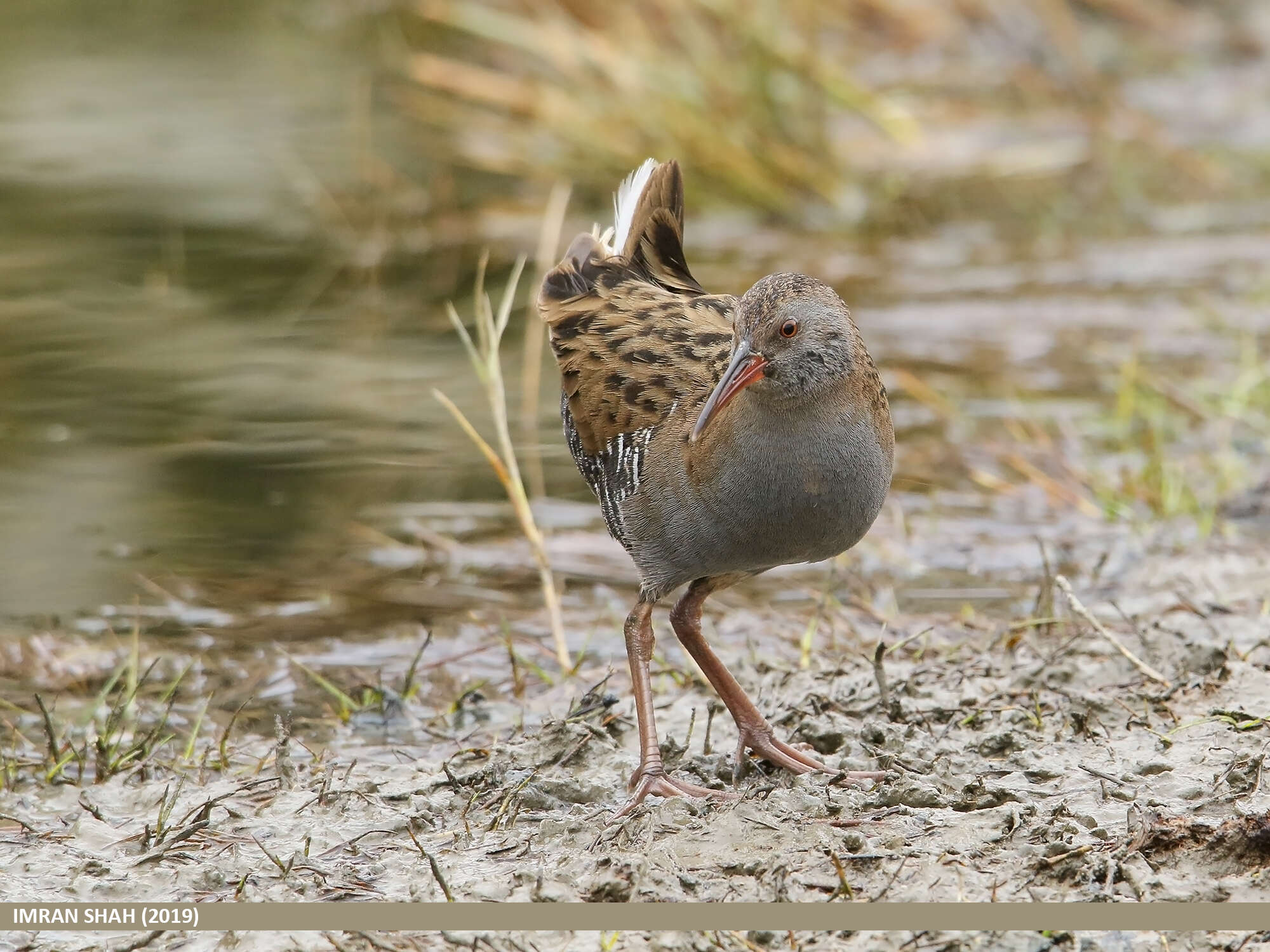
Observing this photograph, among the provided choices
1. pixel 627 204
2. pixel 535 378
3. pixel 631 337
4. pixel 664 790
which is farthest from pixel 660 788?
pixel 535 378

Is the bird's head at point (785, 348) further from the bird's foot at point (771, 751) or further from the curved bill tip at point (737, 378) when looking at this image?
the bird's foot at point (771, 751)

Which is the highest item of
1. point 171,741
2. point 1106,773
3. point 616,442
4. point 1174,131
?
point 1174,131

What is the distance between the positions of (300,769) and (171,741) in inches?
Answer: 19.9

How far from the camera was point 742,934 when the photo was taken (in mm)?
3215

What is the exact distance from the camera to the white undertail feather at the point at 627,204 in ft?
16.4

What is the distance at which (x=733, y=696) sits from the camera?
436 cm

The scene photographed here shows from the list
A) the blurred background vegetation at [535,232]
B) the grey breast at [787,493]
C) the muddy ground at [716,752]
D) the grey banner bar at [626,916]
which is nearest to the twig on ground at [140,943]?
the grey banner bar at [626,916]

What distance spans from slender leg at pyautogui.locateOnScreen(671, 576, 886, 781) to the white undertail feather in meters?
1.08

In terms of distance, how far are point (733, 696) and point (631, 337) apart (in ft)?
3.22

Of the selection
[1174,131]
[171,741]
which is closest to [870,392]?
[171,741]

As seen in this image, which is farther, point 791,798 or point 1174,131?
point 1174,131

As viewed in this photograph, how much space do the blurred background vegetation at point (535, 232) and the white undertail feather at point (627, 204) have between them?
1728mm

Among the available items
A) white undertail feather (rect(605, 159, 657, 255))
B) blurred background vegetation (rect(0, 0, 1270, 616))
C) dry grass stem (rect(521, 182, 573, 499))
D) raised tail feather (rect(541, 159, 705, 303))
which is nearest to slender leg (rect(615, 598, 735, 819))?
raised tail feather (rect(541, 159, 705, 303))

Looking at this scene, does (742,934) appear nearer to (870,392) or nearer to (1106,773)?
(1106,773)
